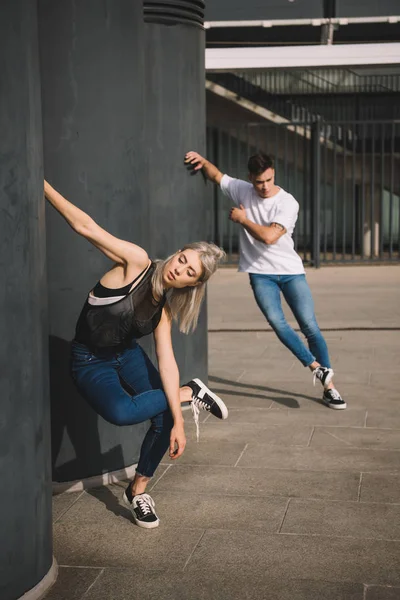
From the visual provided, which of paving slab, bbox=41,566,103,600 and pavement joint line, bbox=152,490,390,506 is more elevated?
paving slab, bbox=41,566,103,600

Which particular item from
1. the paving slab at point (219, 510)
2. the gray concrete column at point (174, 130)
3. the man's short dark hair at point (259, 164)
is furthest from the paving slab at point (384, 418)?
the man's short dark hair at point (259, 164)

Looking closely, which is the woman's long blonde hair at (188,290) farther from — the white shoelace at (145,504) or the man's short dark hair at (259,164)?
the man's short dark hair at (259,164)

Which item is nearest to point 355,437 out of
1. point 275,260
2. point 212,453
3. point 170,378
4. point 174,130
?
point 212,453

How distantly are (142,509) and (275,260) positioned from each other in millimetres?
2655

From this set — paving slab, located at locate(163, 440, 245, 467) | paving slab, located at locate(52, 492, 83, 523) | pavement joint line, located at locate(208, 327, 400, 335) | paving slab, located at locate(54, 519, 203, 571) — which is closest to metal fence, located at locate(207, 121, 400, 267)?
pavement joint line, located at locate(208, 327, 400, 335)

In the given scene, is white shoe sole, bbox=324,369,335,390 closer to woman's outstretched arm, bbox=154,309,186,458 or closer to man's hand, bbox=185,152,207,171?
man's hand, bbox=185,152,207,171

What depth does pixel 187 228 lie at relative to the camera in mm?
6695

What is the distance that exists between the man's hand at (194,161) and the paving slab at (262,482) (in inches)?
87.6

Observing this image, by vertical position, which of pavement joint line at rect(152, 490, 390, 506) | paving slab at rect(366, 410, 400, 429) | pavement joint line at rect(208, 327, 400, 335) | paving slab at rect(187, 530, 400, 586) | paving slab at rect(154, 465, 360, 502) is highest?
paving slab at rect(187, 530, 400, 586)

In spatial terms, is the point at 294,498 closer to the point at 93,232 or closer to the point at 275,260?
the point at 93,232

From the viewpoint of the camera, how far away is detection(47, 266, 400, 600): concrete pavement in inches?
152

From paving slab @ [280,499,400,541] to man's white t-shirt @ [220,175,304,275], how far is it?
226cm

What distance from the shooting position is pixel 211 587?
3.79m

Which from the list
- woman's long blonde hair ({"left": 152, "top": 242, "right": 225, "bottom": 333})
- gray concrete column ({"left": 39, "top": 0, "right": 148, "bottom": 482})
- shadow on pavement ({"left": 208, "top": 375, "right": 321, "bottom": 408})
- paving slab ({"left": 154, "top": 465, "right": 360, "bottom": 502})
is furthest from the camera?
shadow on pavement ({"left": 208, "top": 375, "right": 321, "bottom": 408})
